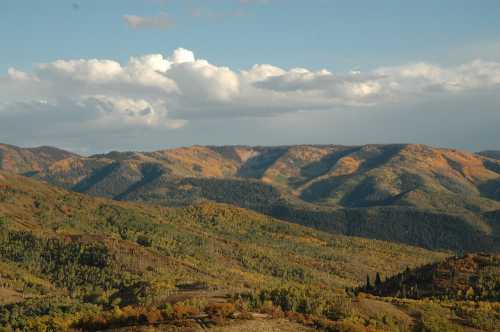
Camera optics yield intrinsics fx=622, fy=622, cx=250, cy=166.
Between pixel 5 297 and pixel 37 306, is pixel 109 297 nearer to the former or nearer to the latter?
pixel 37 306

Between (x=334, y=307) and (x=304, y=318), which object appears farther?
(x=334, y=307)

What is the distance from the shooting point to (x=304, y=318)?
90.1 m

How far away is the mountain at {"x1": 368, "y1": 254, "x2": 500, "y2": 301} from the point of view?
15123 centimetres

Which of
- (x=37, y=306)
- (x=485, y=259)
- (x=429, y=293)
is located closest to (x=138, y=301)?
(x=37, y=306)

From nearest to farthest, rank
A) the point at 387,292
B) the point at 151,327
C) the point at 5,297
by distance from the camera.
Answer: the point at 151,327
the point at 387,292
the point at 5,297

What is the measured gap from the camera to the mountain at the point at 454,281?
15123cm

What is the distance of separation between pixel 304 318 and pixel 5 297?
131 metres

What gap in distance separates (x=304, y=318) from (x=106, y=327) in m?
28.4

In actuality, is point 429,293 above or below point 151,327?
below

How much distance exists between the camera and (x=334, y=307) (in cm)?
9981

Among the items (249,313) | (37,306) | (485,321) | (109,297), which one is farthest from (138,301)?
(485,321)

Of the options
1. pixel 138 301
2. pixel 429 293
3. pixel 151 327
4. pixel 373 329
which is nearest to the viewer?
pixel 151 327

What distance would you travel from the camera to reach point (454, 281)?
16112cm

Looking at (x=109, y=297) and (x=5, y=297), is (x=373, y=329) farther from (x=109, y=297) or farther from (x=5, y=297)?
(x=5, y=297)
